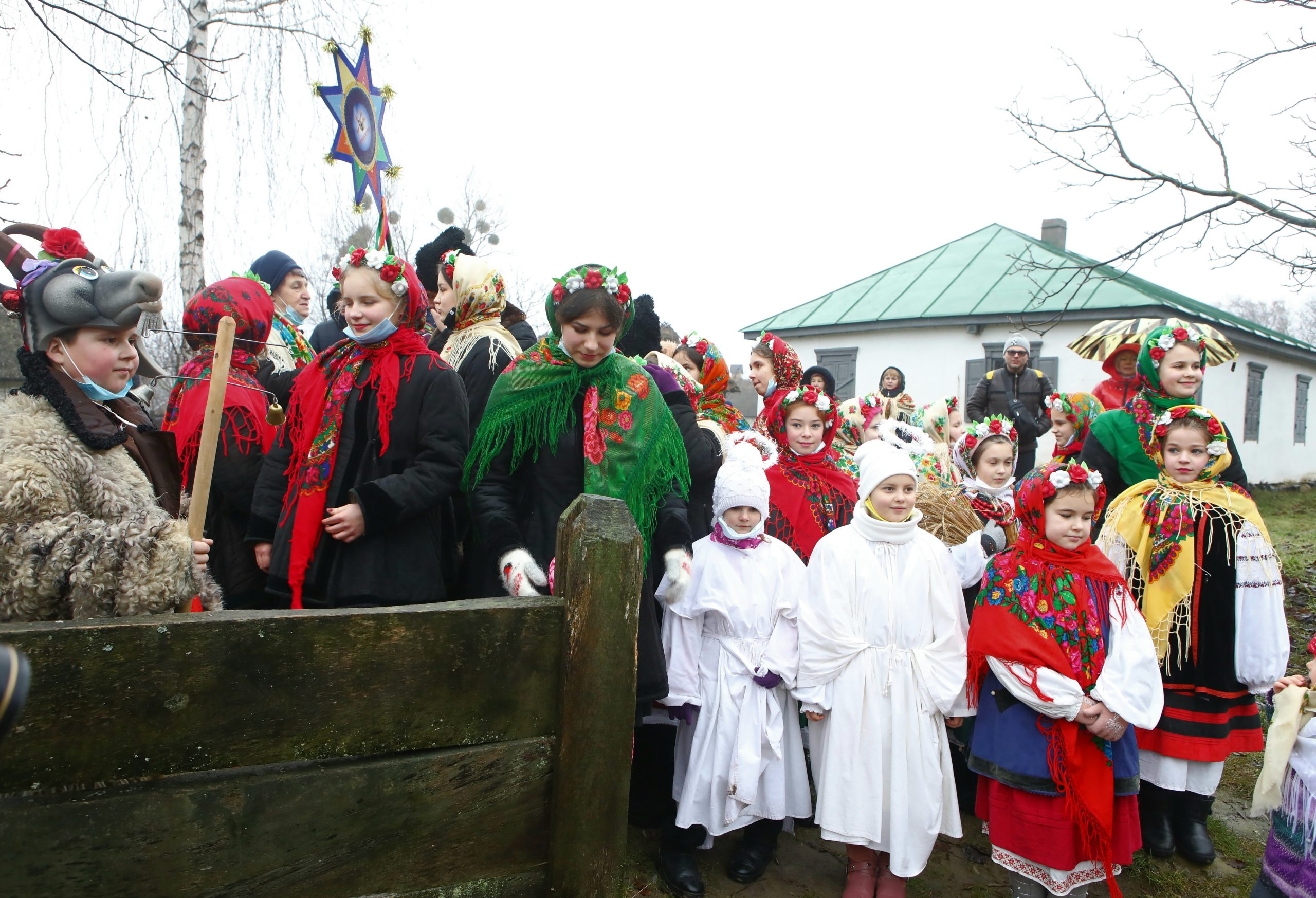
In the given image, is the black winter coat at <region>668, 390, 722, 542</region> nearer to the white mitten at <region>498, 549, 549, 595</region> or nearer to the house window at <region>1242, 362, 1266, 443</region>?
the white mitten at <region>498, 549, 549, 595</region>

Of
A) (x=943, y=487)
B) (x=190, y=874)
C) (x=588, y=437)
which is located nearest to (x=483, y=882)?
(x=190, y=874)

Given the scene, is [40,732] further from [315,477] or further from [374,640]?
[315,477]

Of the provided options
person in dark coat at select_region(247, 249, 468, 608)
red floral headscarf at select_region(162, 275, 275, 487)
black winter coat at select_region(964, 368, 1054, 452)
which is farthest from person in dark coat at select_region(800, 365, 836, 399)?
red floral headscarf at select_region(162, 275, 275, 487)

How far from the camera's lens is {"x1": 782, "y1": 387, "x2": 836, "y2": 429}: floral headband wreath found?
168 inches

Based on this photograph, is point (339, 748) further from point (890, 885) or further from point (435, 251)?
point (435, 251)

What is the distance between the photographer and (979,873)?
11.6ft

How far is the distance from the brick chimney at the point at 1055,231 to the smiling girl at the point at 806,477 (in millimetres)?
19475

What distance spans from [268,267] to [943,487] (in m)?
4.08

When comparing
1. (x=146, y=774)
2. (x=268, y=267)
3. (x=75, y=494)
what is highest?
(x=268, y=267)

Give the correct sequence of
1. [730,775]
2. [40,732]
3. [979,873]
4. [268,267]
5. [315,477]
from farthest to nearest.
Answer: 1. [268,267]
2. [979,873]
3. [730,775]
4. [315,477]
5. [40,732]

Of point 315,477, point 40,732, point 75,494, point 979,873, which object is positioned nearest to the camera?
point 40,732

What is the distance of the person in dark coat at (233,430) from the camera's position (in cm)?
315

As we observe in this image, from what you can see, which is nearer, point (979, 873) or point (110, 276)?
point (110, 276)

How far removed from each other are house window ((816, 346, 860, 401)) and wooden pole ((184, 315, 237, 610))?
18.3 m
